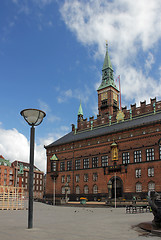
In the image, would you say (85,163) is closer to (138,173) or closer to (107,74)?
(138,173)

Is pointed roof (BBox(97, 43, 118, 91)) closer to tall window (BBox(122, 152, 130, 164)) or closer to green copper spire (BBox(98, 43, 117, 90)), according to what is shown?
green copper spire (BBox(98, 43, 117, 90))

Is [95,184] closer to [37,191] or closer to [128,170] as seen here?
[128,170]

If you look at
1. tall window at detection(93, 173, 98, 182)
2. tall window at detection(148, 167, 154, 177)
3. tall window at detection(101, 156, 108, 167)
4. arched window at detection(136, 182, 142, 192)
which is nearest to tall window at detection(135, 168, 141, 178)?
arched window at detection(136, 182, 142, 192)

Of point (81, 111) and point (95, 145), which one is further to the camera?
point (81, 111)

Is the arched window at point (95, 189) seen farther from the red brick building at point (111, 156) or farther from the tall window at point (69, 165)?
the tall window at point (69, 165)

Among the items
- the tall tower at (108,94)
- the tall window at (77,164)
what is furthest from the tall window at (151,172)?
the tall tower at (108,94)

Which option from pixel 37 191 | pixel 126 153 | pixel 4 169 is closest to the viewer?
pixel 126 153

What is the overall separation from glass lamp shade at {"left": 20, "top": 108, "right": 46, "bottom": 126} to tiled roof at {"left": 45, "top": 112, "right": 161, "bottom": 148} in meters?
36.5

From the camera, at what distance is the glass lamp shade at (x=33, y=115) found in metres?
11.0

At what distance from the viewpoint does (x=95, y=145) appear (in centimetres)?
5438

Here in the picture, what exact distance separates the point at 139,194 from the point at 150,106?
17617 mm

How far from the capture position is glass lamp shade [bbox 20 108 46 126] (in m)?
11.0

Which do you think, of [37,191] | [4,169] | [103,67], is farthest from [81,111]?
[37,191]

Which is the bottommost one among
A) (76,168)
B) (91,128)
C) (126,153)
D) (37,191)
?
(37,191)
